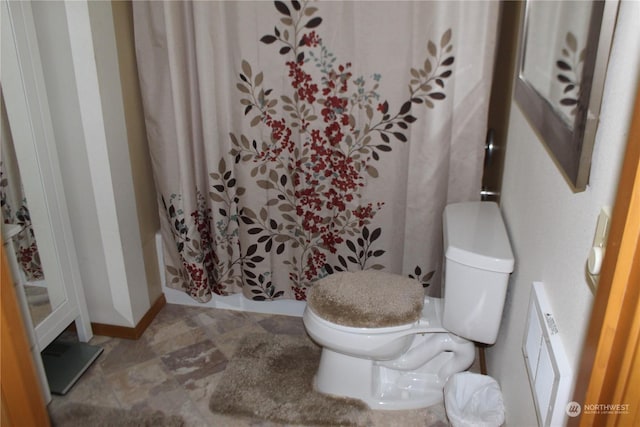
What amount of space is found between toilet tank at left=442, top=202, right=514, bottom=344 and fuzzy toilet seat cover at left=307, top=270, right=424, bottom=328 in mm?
149

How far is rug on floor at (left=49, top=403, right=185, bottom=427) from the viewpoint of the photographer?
2.03 meters

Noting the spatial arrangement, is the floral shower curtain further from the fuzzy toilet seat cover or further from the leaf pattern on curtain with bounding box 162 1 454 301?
the fuzzy toilet seat cover

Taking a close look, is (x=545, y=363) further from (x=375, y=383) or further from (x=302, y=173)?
(x=302, y=173)

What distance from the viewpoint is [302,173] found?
2.31 m

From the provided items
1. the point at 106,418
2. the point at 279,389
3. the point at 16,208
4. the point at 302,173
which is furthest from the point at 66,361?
the point at 302,173

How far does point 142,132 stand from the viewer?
244 cm

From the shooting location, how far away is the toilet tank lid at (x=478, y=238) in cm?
169

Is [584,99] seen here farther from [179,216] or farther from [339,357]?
[179,216]

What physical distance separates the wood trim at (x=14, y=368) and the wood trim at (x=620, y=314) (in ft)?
2.82

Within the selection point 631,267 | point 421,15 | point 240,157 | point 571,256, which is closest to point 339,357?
point 240,157

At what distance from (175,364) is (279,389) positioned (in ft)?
1.64

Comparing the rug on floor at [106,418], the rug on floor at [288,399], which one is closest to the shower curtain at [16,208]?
the rug on floor at [106,418]

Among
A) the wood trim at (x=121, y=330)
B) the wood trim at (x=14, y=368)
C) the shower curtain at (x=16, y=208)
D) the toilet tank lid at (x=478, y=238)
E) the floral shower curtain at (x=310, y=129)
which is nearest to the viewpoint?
the wood trim at (x=14, y=368)

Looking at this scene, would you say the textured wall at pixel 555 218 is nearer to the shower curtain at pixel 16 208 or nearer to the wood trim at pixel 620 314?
the wood trim at pixel 620 314
